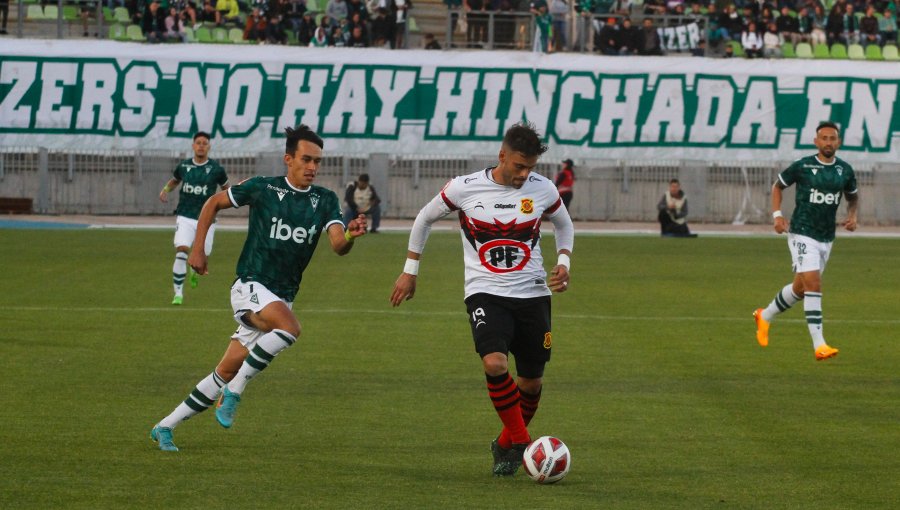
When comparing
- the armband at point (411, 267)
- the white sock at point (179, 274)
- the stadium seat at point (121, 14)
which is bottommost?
the white sock at point (179, 274)

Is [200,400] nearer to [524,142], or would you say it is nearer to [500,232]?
[500,232]

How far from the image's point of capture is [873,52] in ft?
149

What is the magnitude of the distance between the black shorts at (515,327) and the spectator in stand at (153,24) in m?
36.2

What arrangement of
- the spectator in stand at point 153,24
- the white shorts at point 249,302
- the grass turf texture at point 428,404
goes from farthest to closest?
1. the spectator in stand at point 153,24
2. the white shorts at point 249,302
3. the grass turf texture at point 428,404

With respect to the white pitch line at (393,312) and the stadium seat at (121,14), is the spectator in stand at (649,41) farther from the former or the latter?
the white pitch line at (393,312)

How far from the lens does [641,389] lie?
12828 millimetres

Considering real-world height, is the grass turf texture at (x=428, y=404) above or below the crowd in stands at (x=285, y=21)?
below

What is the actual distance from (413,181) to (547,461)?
3533cm

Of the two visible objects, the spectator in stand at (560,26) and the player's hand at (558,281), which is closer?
the player's hand at (558,281)

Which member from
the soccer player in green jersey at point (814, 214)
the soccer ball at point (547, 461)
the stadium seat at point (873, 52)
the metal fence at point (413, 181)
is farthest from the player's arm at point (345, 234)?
the stadium seat at point (873, 52)

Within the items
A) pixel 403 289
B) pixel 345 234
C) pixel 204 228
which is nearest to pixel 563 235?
pixel 403 289

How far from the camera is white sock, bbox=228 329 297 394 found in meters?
9.48

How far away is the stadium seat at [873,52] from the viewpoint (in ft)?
148

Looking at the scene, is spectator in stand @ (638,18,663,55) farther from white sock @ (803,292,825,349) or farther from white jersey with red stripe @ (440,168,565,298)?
white jersey with red stripe @ (440,168,565,298)
